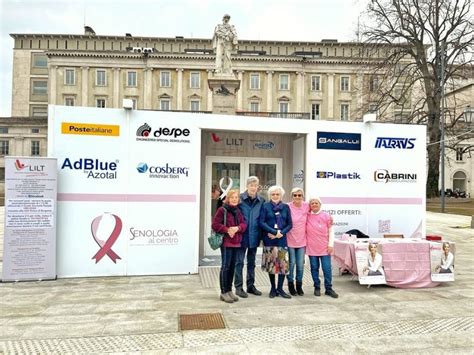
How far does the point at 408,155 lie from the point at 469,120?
1023 cm

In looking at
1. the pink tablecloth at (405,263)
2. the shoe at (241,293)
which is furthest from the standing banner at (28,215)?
the pink tablecloth at (405,263)

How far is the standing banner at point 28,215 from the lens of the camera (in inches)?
275

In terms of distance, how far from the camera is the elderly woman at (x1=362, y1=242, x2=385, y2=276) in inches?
269

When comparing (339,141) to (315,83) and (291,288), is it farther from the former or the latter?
(315,83)

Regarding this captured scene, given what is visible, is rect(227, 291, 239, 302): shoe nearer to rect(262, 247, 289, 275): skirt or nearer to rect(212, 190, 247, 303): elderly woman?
rect(212, 190, 247, 303): elderly woman

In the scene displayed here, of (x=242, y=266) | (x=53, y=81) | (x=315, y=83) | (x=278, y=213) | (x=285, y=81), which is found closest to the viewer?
(x=278, y=213)

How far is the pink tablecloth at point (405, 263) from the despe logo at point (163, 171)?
331cm

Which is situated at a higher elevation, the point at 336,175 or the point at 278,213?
the point at 336,175

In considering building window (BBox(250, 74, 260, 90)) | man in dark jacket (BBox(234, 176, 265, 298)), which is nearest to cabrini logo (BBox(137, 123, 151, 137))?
man in dark jacket (BBox(234, 176, 265, 298))

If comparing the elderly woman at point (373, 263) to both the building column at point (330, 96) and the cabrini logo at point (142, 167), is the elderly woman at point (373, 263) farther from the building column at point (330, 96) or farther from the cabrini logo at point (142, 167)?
the building column at point (330, 96)

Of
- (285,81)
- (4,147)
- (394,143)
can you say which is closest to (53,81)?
(4,147)

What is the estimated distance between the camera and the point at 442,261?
7148 mm

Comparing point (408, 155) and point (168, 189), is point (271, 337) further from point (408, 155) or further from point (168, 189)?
point (408, 155)

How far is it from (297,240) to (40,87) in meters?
81.5
